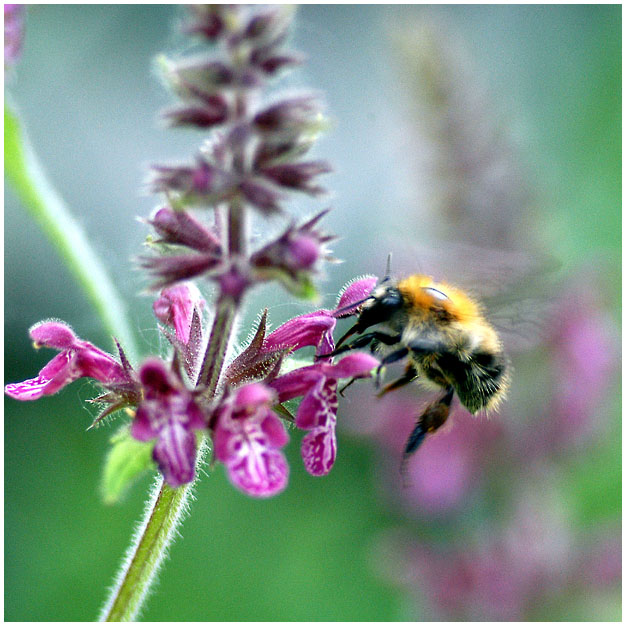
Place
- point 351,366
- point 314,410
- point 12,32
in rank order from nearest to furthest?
1. point 314,410
2. point 351,366
3. point 12,32

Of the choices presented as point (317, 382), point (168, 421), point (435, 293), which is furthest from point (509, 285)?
point (168, 421)

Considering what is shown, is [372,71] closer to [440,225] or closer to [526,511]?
[440,225]

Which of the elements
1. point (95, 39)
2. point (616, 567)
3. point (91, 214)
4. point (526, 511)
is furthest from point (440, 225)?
point (95, 39)

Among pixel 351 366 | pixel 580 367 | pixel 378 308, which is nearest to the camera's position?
pixel 351 366

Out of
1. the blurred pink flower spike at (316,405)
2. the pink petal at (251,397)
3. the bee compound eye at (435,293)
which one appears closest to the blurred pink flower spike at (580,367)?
the bee compound eye at (435,293)

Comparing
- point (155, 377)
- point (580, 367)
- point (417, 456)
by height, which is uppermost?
point (155, 377)

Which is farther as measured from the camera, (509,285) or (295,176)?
(509,285)

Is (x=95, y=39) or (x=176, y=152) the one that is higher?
(x=95, y=39)

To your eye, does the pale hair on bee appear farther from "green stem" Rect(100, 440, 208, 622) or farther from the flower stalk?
"green stem" Rect(100, 440, 208, 622)

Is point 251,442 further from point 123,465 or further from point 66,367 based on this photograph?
point 66,367
